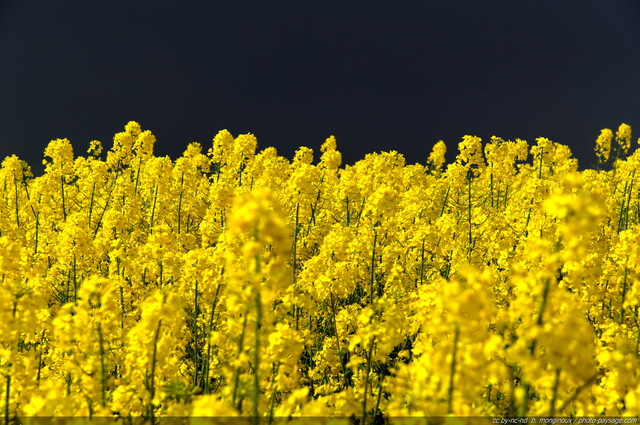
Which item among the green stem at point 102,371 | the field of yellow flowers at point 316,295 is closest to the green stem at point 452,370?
the field of yellow flowers at point 316,295

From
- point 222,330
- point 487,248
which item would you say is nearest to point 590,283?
point 487,248

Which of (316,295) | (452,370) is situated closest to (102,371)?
(452,370)

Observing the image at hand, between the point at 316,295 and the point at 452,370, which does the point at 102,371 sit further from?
the point at 316,295

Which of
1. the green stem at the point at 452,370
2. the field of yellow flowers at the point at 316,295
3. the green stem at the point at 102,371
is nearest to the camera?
the green stem at the point at 452,370

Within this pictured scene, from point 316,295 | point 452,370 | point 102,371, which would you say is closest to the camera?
point 452,370

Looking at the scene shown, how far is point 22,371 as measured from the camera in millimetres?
4859

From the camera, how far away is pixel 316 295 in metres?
7.88

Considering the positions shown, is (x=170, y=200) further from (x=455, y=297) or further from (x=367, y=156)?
(x=455, y=297)

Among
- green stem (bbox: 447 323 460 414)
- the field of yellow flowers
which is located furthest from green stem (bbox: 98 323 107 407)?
green stem (bbox: 447 323 460 414)

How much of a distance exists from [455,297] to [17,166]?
1633 cm

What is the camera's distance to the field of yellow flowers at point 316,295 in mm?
3428

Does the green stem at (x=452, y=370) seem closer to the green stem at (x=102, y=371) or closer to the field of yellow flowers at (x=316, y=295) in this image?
the field of yellow flowers at (x=316, y=295)

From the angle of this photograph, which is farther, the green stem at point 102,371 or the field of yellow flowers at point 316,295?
the green stem at point 102,371

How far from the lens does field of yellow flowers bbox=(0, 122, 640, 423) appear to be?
343 cm
